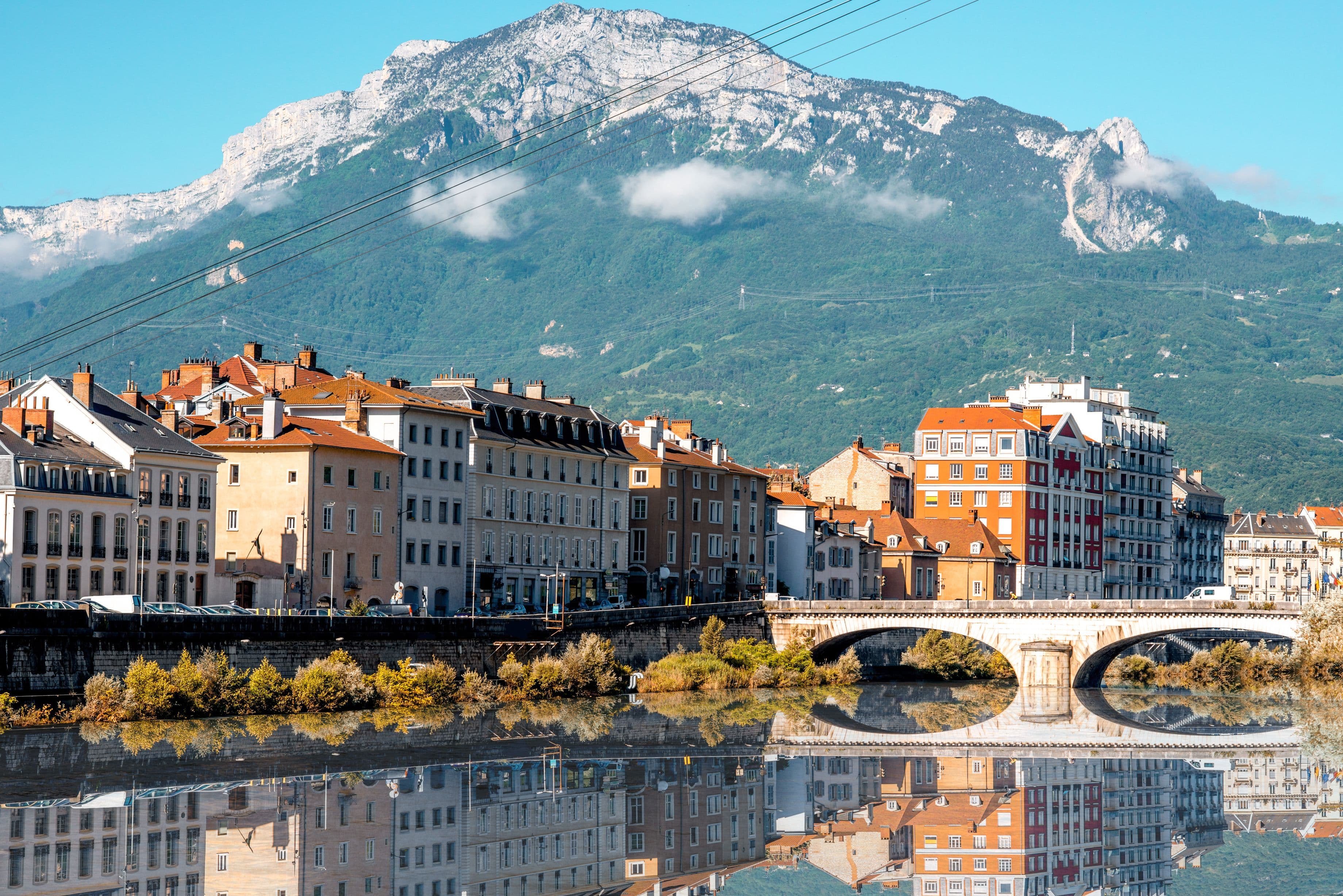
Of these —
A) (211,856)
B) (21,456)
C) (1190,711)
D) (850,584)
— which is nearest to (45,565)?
(21,456)

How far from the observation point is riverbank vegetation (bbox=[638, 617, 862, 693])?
8094 centimetres

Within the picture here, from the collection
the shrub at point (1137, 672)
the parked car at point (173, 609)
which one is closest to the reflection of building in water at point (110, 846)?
the parked car at point (173, 609)

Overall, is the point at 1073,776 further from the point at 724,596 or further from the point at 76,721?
the point at 724,596

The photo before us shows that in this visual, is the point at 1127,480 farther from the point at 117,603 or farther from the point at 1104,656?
the point at 117,603

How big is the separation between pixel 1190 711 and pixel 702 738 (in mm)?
28377

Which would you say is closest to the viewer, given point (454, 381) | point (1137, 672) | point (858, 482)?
point (454, 381)

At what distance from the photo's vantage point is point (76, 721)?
54031 mm

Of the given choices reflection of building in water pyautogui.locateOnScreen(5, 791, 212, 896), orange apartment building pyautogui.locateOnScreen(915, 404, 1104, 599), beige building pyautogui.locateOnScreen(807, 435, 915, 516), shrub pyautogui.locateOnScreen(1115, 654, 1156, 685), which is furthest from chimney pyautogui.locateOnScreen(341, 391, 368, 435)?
orange apartment building pyautogui.locateOnScreen(915, 404, 1104, 599)

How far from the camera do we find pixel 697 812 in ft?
138

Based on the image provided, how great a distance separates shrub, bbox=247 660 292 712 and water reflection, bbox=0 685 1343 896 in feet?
4.53

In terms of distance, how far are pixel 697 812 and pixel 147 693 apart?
20.6m

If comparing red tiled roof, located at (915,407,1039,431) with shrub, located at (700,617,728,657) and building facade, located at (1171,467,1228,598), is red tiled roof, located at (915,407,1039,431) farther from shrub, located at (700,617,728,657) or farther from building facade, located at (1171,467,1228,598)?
shrub, located at (700,617,728,657)

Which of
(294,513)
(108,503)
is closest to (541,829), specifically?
(108,503)

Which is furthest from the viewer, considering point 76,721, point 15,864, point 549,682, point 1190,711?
point 1190,711
